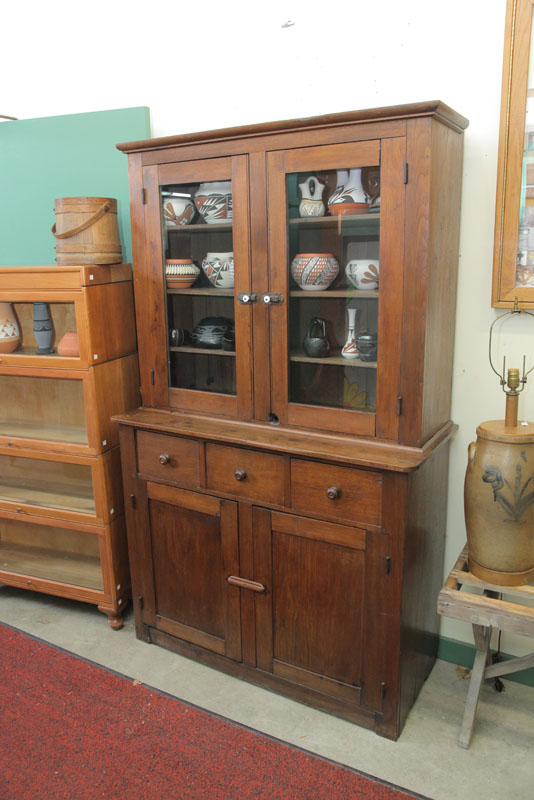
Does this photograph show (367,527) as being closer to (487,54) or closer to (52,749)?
(52,749)

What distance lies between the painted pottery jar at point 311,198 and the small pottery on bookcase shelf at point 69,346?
1044mm

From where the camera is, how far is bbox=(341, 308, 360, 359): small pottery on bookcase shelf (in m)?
2.00

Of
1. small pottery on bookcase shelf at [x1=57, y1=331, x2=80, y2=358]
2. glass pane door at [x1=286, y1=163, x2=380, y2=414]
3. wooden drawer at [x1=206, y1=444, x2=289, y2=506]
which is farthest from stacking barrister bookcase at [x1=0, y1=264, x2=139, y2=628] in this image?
glass pane door at [x1=286, y1=163, x2=380, y2=414]

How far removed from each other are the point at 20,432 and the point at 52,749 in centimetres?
130

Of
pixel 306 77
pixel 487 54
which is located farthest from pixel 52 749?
pixel 487 54

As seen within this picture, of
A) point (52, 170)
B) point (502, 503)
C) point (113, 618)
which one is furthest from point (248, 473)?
point (52, 170)

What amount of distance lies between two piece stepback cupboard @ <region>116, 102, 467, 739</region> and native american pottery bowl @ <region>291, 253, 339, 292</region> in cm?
3

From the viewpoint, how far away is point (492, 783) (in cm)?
190

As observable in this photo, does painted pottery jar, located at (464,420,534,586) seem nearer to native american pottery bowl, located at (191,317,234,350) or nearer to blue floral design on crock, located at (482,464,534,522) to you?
blue floral design on crock, located at (482,464,534,522)

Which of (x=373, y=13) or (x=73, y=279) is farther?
(x=73, y=279)

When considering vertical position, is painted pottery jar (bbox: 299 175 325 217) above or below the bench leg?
above

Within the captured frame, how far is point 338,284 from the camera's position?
2.01 metres

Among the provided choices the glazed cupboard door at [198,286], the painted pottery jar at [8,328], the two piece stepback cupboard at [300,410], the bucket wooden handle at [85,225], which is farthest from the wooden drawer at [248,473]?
the painted pottery jar at [8,328]

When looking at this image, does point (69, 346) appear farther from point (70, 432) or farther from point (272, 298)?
point (272, 298)
